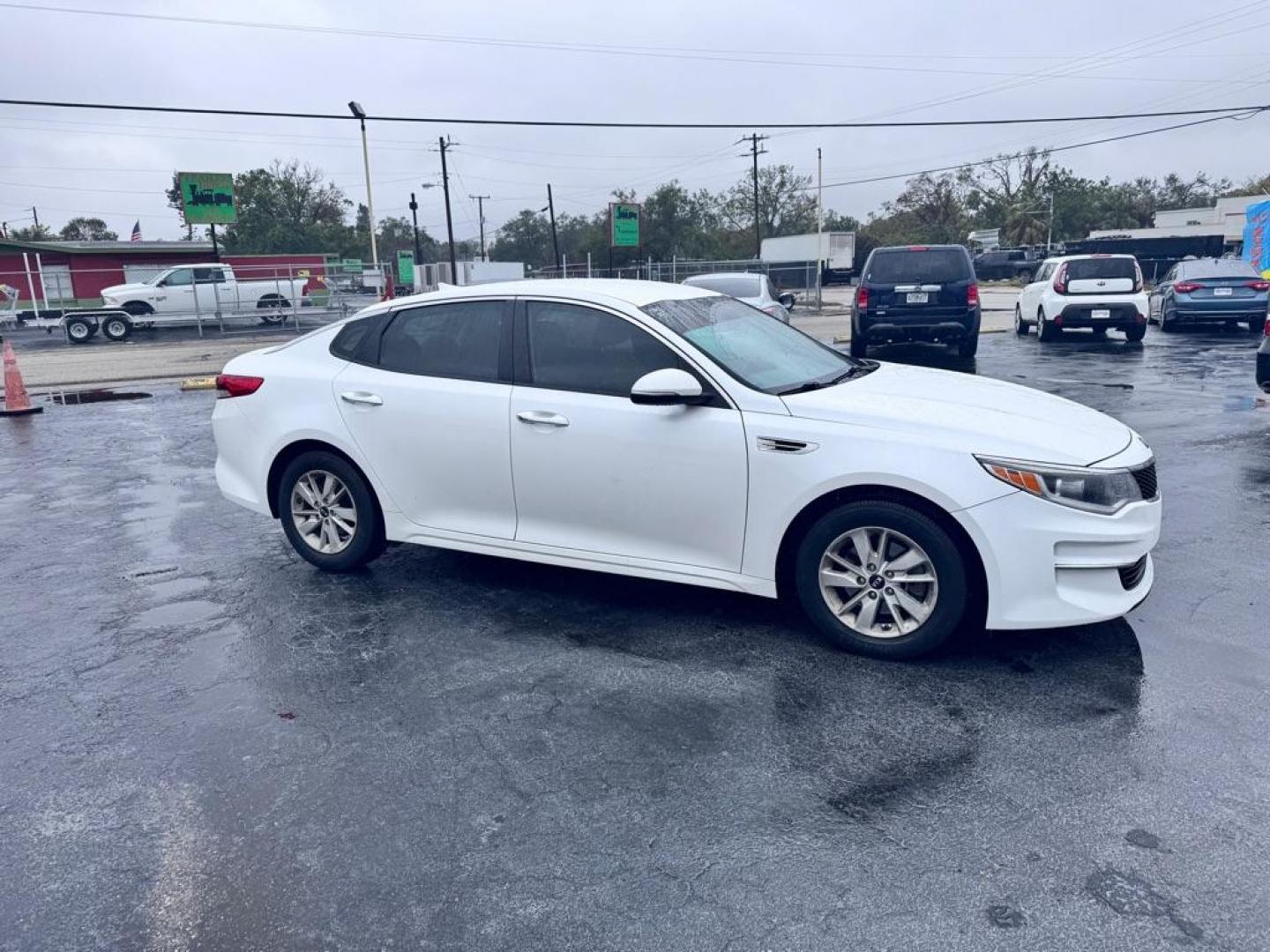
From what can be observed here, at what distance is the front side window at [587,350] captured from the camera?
4.84 metres

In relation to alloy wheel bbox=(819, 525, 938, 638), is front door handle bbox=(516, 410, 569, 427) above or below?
above

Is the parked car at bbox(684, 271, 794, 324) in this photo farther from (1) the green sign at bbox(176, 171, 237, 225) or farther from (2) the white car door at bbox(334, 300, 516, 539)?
(1) the green sign at bbox(176, 171, 237, 225)

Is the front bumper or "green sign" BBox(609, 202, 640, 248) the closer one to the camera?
the front bumper

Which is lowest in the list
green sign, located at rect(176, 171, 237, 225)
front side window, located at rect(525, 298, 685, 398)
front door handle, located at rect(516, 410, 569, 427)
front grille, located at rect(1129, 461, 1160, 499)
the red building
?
front grille, located at rect(1129, 461, 1160, 499)

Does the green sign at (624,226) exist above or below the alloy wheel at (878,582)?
above

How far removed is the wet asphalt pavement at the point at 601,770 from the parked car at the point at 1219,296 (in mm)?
15854

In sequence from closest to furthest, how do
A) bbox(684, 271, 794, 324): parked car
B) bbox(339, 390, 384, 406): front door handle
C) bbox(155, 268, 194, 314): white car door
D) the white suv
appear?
bbox(339, 390, 384, 406): front door handle, bbox(684, 271, 794, 324): parked car, the white suv, bbox(155, 268, 194, 314): white car door

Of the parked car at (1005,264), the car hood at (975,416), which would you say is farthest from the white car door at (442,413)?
the parked car at (1005,264)

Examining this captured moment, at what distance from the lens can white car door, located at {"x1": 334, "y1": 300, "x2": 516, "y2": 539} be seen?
513 cm

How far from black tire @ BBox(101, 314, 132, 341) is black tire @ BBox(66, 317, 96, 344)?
35 centimetres

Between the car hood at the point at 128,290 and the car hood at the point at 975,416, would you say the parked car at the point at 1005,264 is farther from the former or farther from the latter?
the car hood at the point at 975,416

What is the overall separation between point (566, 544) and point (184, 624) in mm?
2069

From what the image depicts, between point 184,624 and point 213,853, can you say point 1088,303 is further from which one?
point 213,853

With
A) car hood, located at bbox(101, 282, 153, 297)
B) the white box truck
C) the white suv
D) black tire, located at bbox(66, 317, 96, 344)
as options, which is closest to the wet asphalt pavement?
the white suv
